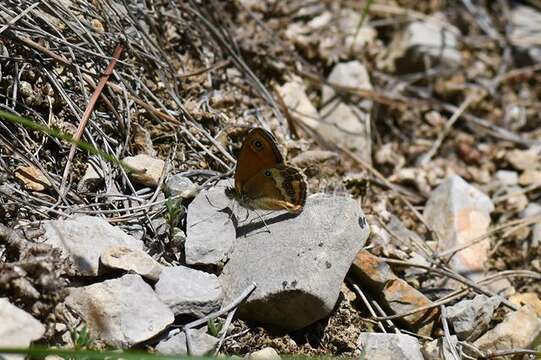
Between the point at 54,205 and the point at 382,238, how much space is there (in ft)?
7.25

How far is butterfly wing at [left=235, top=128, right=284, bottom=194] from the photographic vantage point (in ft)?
13.9

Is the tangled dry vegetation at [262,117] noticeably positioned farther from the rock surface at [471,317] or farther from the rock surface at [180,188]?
the rock surface at [471,317]

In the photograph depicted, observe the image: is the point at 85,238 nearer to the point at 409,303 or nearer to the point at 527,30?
the point at 409,303

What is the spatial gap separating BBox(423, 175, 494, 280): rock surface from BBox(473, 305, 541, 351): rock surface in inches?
28.4

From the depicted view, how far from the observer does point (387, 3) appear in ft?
25.2

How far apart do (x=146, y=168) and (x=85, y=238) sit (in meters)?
0.78

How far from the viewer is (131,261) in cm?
379

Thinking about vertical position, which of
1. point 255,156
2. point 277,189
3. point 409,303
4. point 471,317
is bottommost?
point 471,317

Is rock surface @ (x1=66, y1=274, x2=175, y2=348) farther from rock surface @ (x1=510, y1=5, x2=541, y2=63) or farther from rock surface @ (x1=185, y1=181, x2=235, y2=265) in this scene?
rock surface @ (x1=510, y1=5, x2=541, y2=63)

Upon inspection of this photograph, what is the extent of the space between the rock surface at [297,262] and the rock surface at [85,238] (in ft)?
2.18

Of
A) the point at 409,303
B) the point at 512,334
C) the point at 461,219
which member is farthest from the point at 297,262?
the point at 461,219

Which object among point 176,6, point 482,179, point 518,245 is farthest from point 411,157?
point 176,6

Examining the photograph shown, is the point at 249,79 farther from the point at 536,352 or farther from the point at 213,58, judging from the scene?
the point at 536,352

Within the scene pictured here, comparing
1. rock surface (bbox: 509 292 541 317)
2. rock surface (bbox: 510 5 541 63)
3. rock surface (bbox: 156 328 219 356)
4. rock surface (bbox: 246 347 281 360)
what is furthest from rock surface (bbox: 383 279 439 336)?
rock surface (bbox: 510 5 541 63)
